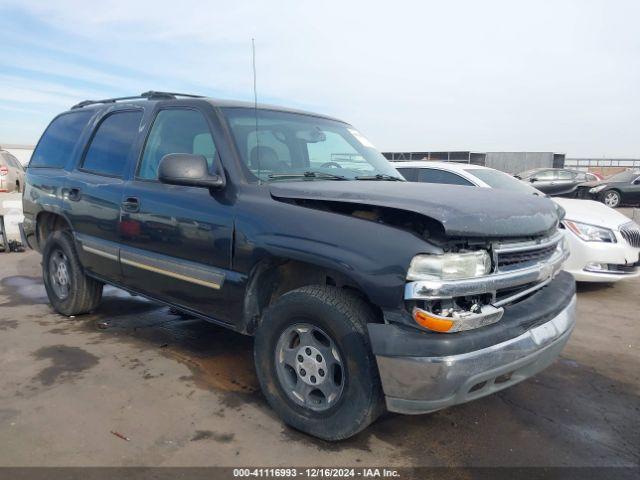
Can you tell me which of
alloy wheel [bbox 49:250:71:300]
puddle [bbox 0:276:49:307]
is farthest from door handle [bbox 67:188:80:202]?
puddle [bbox 0:276:49:307]

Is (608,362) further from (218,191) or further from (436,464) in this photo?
(218,191)

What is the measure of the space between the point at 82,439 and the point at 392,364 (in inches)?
70.3

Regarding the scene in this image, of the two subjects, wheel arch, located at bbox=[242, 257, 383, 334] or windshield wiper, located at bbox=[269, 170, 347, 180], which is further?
windshield wiper, located at bbox=[269, 170, 347, 180]

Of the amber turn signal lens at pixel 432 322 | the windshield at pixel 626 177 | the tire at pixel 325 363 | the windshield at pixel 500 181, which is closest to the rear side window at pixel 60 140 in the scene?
the tire at pixel 325 363

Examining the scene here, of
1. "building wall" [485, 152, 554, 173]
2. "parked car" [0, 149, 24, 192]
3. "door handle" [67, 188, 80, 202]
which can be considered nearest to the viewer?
"door handle" [67, 188, 80, 202]

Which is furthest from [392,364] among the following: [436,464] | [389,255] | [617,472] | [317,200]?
[617,472]

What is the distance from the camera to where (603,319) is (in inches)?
210

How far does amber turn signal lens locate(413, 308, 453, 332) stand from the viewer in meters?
2.35

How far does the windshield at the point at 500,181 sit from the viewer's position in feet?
21.6

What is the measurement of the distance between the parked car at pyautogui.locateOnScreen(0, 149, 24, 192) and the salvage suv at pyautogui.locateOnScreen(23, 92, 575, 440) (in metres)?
13.4

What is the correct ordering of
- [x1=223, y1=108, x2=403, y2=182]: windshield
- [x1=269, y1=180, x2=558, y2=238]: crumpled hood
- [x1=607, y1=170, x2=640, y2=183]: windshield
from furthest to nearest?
[x1=607, y1=170, x2=640, y2=183]: windshield < [x1=223, y1=108, x2=403, y2=182]: windshield < [x1=269, y1=180, x2=558, y2=238]: crumpled hood

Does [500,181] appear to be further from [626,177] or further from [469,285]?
[626,177]

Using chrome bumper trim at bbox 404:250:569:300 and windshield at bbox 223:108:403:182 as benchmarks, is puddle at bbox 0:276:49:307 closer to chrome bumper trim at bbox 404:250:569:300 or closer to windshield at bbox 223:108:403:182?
windshield at bbox 223:108:403:182

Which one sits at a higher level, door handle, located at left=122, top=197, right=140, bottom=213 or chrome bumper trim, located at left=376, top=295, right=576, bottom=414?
door handle, located at left=122, top=197, right=140, bottom=213
